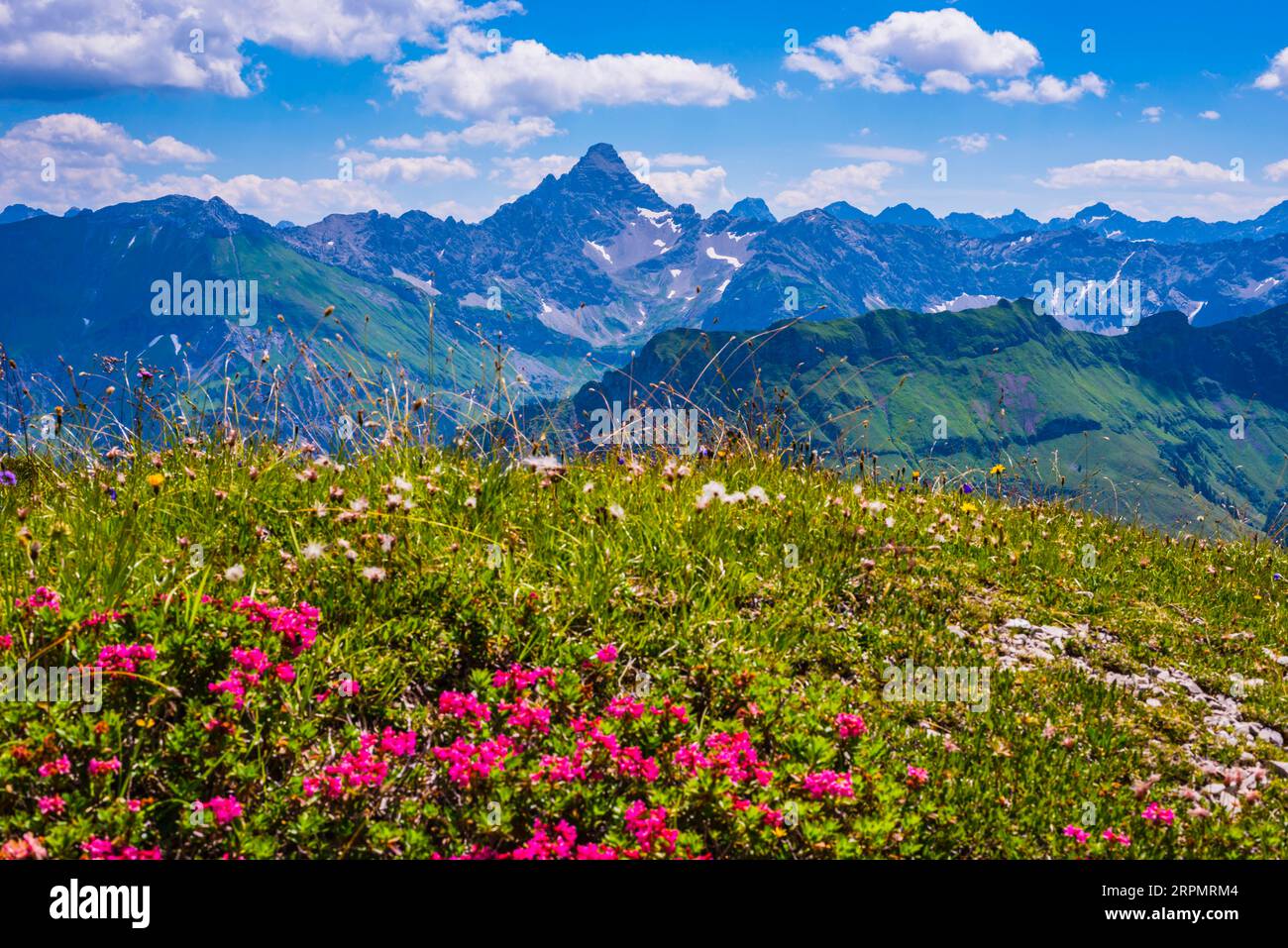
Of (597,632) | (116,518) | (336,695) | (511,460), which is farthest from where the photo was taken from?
(511,460)

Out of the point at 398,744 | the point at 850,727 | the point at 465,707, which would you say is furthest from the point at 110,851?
the point at 850,727

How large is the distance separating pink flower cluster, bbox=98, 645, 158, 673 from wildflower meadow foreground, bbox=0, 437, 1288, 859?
15 millimetres

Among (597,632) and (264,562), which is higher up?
(264,562)

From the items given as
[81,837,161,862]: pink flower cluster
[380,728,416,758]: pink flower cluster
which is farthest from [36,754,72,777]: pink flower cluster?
[380,728,416,758]: pink flower cluster

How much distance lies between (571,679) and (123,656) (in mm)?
2222

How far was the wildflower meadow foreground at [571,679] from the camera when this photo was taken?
371cm

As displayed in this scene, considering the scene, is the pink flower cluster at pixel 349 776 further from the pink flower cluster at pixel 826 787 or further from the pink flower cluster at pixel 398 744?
the pink flower cluster at pixel 826 787

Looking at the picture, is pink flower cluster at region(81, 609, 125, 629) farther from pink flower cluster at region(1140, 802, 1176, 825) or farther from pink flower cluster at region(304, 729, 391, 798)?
pink flower cluster at region(1140, 802, 1176, 825)

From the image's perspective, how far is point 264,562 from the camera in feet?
18.0

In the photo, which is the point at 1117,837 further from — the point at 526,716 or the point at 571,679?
the point at 526,716

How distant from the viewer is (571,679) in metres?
4.55

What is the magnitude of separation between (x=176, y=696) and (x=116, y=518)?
246 cm
